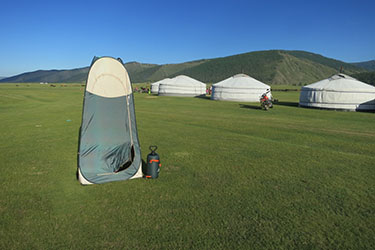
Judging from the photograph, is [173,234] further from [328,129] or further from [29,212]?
[328,129]

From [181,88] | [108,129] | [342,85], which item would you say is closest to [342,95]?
[342,85]

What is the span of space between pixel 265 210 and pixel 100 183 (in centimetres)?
365

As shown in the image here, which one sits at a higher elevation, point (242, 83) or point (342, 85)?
point (242, 83)

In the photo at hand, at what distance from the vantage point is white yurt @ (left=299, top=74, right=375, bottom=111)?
68.7 feet

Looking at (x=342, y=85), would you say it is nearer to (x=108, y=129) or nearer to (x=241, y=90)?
(x=241, y=90)

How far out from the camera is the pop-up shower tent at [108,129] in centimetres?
569

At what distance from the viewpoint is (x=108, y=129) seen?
6117mm

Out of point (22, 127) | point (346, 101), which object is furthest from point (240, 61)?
point (22, 127)

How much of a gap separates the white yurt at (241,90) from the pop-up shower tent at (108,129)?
25.5 meters

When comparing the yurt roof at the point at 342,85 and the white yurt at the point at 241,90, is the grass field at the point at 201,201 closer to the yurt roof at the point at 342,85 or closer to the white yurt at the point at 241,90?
the yurt roof at the point at 342,85

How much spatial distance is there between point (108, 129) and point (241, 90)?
26.0 metres

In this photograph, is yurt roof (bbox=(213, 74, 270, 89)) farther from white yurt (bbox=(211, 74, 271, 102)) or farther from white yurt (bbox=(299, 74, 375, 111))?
white yurt (bbox=(299, 74, 375, 111))

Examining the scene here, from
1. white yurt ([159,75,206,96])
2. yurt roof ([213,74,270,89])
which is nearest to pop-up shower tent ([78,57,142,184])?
yurt roof ([213,74,270,89])

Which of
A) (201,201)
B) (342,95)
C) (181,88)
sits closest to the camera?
(201,201)
